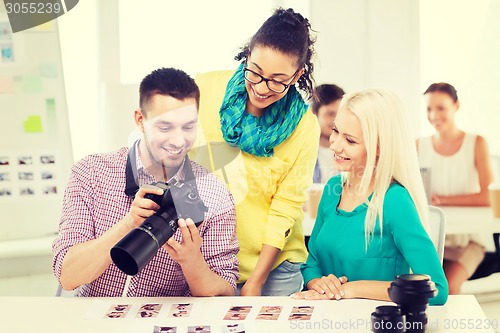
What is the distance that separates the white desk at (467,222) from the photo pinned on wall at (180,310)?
42.1 inches

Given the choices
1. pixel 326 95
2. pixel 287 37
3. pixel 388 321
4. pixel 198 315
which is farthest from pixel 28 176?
pixel 388 321

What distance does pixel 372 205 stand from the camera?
165cm

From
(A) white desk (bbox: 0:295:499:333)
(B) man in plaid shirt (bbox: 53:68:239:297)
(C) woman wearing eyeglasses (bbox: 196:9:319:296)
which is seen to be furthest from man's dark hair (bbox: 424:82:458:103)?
(A) white desk (bbox: 0:295:499:333)

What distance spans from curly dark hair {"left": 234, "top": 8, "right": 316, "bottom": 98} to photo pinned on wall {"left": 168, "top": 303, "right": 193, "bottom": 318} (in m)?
Result: 0.65

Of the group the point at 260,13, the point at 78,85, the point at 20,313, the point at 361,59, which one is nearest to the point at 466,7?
the point at 361,59

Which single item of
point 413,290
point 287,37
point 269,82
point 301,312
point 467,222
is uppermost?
point 287,37

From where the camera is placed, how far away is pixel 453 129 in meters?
3.18

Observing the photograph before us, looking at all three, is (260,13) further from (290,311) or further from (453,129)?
(290,311)

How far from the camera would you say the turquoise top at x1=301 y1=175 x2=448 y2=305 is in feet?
5.15

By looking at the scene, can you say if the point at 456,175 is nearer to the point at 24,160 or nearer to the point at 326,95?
the point at 326,95

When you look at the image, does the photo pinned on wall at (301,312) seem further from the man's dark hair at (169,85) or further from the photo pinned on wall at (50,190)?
the photo pinned on wall at (50,190)

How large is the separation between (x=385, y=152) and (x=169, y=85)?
1.83 feet

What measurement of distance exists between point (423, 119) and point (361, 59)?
38 centimetres

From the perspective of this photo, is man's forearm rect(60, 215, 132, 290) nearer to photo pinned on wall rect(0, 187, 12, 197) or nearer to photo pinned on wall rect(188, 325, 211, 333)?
photo pinned on wall rect(188, 325, 211, 333)
